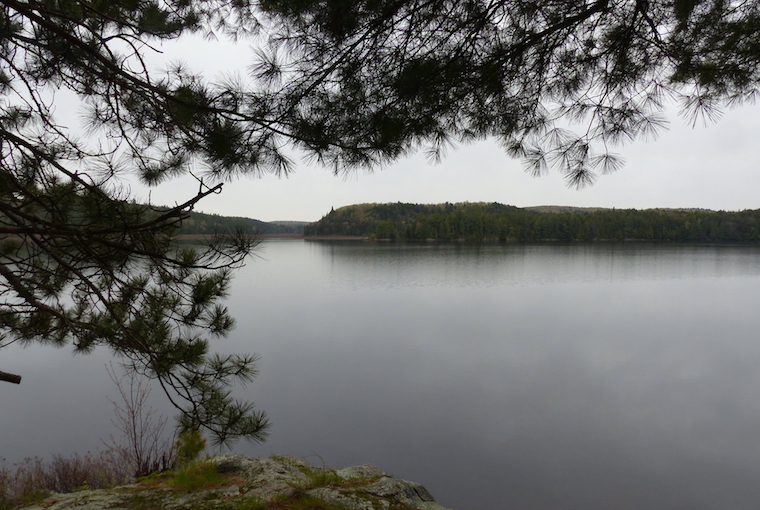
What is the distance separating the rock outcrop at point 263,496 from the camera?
6.92 feet

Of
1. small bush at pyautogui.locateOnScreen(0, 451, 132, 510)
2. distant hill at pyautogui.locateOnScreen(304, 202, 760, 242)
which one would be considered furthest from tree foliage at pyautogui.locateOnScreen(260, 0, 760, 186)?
distant hill at pyautogui.locateOnScreen(304, 202, 760, 242)

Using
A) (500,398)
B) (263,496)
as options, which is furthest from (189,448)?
(500,398)

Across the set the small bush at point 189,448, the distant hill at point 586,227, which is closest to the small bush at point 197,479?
the small bush at point 189,448

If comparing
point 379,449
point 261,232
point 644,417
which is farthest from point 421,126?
point 644,417

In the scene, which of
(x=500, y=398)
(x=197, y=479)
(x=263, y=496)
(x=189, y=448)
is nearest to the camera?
(x=263, y=496)

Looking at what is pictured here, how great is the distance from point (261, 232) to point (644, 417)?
7.32 m

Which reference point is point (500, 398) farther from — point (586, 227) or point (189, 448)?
point (586, 227)

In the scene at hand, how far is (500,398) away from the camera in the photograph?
7.42m

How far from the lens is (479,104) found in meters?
2.94

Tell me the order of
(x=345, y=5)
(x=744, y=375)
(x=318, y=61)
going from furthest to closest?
(x=744, y=375) → (x=318, y=61) → (x=345, y=5)

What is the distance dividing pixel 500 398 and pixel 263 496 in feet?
20.0

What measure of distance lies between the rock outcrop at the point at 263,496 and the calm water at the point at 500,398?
2.60 m

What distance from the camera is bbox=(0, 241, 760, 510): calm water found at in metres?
5.04

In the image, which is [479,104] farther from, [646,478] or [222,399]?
[646,478]
